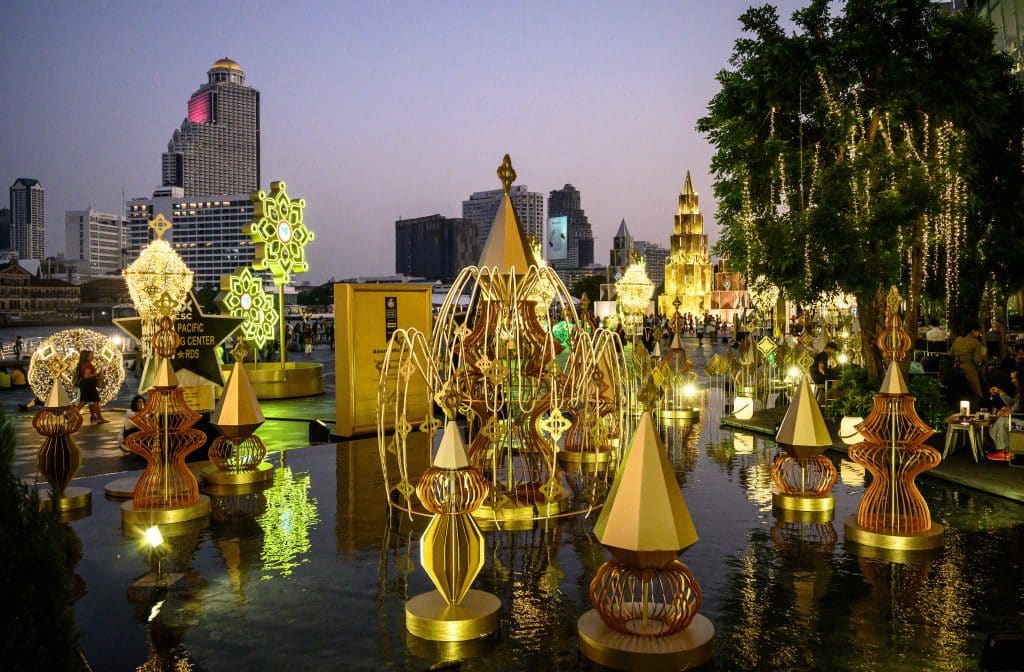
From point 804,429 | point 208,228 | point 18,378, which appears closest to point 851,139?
point 804,429

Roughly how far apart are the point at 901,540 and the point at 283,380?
1800cm

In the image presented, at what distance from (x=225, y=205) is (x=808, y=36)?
19250 centimetres

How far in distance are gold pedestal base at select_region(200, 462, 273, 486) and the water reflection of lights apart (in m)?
0.20

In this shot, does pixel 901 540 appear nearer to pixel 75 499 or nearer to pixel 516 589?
pixel 516 589

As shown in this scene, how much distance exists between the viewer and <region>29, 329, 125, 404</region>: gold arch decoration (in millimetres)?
17062

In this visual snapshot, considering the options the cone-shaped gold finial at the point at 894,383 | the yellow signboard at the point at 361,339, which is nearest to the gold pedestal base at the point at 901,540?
the cone-shaped gold finial at the point at 894,383

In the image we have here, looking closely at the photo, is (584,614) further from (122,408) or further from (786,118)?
(122,408)

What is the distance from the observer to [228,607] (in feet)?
20.3

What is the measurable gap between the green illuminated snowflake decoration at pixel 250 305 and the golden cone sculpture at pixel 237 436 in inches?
555

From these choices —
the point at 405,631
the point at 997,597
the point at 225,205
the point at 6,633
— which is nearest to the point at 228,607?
the point at 405,631

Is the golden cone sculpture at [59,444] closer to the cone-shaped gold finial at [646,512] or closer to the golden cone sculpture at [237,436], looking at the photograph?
the golden cone sculpture at [237,436]

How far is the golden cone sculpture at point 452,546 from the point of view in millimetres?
5586

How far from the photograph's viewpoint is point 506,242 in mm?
8719

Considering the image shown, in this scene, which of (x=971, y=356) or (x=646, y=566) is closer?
(x=646, y=566)
